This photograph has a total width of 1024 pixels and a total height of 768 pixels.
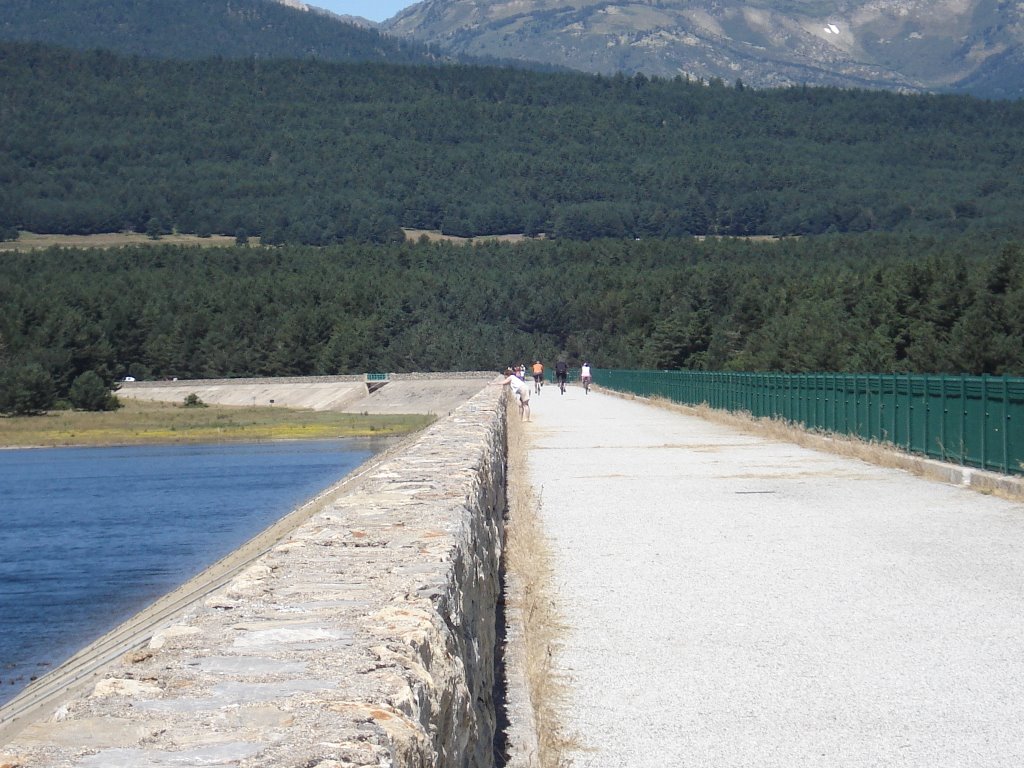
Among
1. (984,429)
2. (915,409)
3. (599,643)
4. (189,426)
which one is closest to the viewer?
(599,643)

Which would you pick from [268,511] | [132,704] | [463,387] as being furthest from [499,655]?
[463,387]

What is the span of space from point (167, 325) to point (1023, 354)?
11303 cm

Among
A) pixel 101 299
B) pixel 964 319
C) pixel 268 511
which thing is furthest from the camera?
pixel 101 299

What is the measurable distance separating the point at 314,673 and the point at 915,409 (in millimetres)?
20412

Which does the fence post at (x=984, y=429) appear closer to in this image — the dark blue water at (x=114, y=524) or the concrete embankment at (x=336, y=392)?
the dark blue water at (x=114, y=524)

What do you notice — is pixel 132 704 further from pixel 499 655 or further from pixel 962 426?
pixel 962 426

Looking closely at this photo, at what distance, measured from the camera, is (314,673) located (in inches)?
162

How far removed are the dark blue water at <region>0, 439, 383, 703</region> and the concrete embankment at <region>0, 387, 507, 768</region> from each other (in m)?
11.7

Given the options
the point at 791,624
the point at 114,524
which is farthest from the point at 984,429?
the point at 114,524

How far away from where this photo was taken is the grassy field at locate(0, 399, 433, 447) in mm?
79438

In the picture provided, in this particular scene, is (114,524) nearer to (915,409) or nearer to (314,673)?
(915,409)

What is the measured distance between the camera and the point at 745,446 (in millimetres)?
29047

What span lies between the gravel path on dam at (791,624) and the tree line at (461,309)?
60.0 metres

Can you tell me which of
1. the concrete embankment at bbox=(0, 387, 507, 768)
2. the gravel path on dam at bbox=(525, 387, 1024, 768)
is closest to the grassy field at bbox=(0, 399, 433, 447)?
the gravel path on dam at bbox=(525, 387, 1024, 768)
